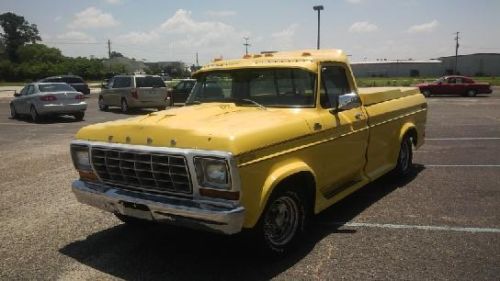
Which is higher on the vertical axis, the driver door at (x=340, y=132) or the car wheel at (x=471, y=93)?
the driver door at (x=340, y=132)

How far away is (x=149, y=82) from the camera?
21875 mm

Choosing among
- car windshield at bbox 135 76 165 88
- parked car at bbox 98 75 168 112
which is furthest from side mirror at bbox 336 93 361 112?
car windshield at bbox 135 76 165 88

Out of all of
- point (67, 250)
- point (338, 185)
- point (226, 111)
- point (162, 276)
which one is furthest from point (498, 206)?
point (67, 250)

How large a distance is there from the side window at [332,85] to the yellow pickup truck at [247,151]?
0.05 ft

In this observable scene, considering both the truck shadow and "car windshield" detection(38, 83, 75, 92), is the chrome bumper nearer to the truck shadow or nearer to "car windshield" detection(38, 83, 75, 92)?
the truck shadow

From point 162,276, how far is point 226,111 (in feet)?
6.12

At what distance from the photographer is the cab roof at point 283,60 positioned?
541 centimetres

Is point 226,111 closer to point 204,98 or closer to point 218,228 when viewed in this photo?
point 204,98

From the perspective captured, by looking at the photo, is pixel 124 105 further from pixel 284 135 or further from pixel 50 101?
pixel 284 135

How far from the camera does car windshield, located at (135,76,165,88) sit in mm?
21609

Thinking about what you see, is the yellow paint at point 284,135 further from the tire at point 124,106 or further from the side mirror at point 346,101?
the tire at point 124,106

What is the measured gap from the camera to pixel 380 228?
17.4 feet

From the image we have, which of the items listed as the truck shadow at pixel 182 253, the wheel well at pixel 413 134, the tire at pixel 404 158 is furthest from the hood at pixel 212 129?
the wheel well at pixel 413 134

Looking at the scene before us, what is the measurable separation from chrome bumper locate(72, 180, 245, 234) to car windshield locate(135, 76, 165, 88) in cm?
1746
